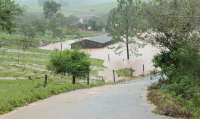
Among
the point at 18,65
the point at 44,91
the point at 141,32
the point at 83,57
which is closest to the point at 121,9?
the point at 18,65

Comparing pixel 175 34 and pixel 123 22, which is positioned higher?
pixel 123 22

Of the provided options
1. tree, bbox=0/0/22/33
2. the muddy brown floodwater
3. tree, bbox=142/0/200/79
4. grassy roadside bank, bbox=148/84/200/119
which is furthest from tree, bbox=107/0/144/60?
grassy roadside bank, bbox=148/84/200/119

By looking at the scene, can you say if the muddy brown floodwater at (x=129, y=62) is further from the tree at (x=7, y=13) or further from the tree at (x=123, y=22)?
the tree at (x=7, y=13)

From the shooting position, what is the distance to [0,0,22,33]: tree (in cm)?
4759

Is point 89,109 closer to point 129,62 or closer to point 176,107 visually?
point 176,107

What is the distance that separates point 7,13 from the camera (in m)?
48.2

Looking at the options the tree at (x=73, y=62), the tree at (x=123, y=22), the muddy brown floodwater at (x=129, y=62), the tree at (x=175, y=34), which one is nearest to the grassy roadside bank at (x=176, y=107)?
the tree at (x=175, y=34)

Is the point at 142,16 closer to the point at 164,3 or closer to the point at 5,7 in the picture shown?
the point at 164,3

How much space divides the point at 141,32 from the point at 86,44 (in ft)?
283

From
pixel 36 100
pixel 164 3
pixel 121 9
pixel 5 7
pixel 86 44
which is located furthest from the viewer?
pixel 86 44

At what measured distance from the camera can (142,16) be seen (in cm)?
3922

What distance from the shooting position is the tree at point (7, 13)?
156ft

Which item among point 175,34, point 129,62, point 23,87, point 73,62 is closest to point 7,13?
point 73,62

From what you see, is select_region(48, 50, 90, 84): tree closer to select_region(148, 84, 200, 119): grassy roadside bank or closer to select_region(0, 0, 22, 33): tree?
select_region(0, 0, 22, 33): tree
